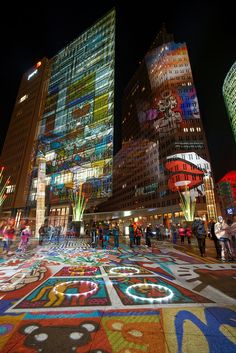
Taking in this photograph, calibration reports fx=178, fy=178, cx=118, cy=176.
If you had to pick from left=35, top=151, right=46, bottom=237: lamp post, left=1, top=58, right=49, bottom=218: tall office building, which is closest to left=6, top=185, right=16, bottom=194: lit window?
left=1, top=58, right=49, bottom=218: tall office building

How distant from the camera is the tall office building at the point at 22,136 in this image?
178 feet

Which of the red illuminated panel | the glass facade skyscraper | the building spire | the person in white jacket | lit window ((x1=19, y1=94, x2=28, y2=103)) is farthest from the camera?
the building spire

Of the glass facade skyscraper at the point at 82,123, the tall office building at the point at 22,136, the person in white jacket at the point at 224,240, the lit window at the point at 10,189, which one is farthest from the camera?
the lit window at the point at 10,189

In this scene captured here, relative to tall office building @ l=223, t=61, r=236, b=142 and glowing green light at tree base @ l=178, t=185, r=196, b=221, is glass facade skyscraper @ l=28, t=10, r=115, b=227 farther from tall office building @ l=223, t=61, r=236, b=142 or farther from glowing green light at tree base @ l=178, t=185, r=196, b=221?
tall office building @ l=223, t=61, r=236, b=142

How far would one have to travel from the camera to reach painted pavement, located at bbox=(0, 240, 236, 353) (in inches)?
95.4

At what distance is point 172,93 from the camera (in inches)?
2447

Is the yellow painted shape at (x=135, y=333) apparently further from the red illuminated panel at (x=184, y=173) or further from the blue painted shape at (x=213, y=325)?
the red illuminated panel at (x=184, y=173)

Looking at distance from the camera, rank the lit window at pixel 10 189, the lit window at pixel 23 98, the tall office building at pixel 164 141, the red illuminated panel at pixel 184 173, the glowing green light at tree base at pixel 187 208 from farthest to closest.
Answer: the lit window at pixel 23 98 → the lit window at pixel 10 189 → the tall office building at pixel 164 141 → the red illuminated panel at pixel 184 173 → the glowing green light at tree base at pixel 187 208

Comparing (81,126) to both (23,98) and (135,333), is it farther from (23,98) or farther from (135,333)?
(23,98)

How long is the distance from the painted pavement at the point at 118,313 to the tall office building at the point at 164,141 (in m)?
36.3

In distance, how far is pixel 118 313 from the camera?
10.8ft

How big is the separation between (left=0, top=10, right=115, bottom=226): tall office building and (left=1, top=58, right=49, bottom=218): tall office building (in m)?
4.56

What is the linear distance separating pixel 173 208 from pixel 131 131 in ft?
204

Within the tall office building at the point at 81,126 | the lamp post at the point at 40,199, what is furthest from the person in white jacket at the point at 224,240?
the tall office building at the point at 81,126
